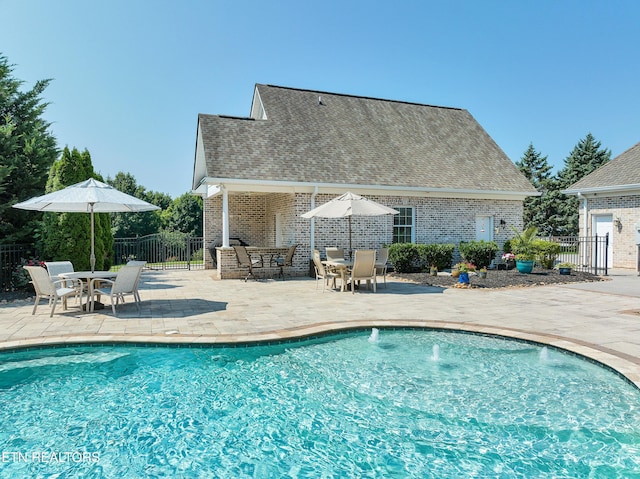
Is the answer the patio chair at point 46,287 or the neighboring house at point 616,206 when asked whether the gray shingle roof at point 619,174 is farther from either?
the patio chair at point 46,287

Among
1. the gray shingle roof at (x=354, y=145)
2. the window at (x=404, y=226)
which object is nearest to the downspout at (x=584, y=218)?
the gray shingle roof at (x=354, y=145)

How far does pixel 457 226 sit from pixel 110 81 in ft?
44.8

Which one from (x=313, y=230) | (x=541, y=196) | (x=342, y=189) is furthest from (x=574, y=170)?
(x=313, y=230)

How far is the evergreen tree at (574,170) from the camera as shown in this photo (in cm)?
3997

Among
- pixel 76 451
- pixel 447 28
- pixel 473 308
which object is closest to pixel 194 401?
pixel 76 451

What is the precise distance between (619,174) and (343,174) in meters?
12.5

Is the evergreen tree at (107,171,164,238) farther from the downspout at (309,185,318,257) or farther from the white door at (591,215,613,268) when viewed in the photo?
the white door at (591,215,613,268)

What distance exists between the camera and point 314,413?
441cm

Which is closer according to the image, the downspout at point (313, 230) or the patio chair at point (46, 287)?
the patio chair at point (46, 287)

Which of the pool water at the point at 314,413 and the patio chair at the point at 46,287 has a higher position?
the patio chair at the point at 46,287

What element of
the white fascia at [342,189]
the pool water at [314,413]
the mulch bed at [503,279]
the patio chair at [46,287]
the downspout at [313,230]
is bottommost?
the pool water at [314,413]

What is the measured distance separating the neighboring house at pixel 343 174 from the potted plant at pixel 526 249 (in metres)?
2.86

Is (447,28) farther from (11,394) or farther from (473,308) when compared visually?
(11,394)

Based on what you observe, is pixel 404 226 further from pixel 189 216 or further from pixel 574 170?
pixel 574 170
